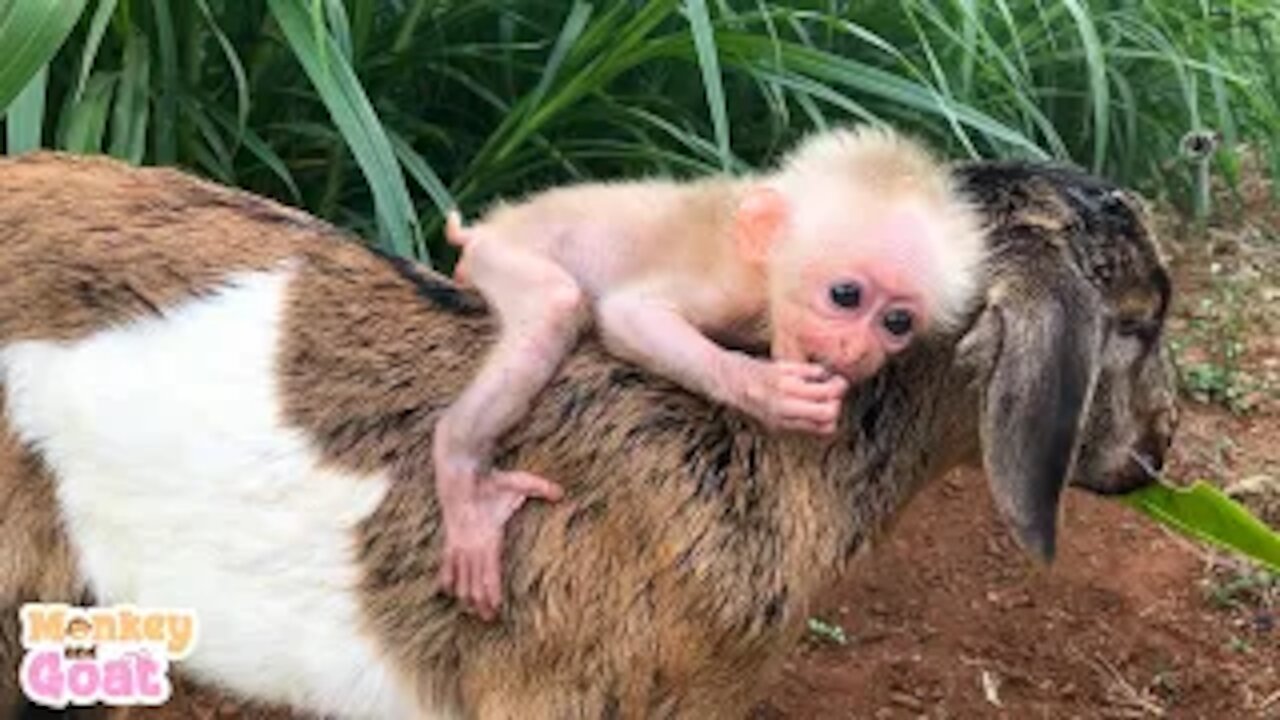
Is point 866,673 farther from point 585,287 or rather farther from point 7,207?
point 7,207

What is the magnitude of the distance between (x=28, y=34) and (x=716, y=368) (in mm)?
1413

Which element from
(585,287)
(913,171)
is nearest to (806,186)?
(913,171)

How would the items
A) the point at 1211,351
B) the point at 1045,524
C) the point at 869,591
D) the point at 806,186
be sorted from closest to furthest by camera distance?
the point at 1045,524 < the point at 806,186 < the point at 869,591 < the point at 1211,351

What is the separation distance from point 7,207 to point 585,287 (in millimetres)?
823

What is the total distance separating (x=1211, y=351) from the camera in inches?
216

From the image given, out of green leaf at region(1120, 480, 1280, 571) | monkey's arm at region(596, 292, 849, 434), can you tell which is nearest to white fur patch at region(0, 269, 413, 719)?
monkey's arm at region(596, 292, 849, 434)

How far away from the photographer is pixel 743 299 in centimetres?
262

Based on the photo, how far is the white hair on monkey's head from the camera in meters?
2.49

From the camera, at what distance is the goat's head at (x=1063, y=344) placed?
2.42 metres

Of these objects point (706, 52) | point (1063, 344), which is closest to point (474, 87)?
point (706, 52)

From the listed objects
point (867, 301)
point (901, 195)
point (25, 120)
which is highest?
point (901, 195)

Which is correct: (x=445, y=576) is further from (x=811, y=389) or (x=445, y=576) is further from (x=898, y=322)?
(x=898, y=322)

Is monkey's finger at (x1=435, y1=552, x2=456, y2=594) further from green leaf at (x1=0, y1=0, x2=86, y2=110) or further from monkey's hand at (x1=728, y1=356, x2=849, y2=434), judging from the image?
green leaf at (x1=0, y1=0, x2=86, y2=110)

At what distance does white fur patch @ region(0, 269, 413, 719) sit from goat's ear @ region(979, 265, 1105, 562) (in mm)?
842
